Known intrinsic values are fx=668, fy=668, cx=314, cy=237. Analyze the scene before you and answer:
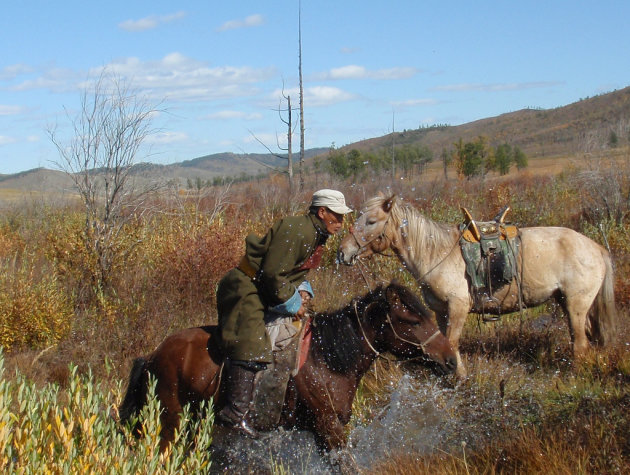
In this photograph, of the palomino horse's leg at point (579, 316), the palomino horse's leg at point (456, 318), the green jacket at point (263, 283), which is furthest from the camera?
the palomino horse's leg at point (579, 316)

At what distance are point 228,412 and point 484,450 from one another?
79.9 inches

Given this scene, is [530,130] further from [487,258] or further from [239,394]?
[239,394]

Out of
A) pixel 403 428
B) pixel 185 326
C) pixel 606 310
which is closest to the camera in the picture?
pixel 403 428

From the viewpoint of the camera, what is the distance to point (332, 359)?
5.31m

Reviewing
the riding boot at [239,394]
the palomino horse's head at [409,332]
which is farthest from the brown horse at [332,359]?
the riding boot at [239,394]

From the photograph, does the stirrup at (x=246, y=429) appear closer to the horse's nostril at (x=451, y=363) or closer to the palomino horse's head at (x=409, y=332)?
the palomino horse's head at (x=409, y=332)

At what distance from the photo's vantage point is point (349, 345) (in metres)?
5.33

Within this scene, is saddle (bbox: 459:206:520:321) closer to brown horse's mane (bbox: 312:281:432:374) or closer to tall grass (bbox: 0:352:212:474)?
brown horse's mane (bbox: 312:281:432:374)

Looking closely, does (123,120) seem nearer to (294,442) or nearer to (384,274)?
(384,274)

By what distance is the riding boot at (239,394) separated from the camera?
5.20 meters

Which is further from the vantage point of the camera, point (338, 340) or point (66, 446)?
point (338, 340)

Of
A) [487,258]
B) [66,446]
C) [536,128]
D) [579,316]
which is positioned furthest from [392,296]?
[536,128]

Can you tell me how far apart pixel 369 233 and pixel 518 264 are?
174cm

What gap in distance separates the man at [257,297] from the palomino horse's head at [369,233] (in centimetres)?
201
